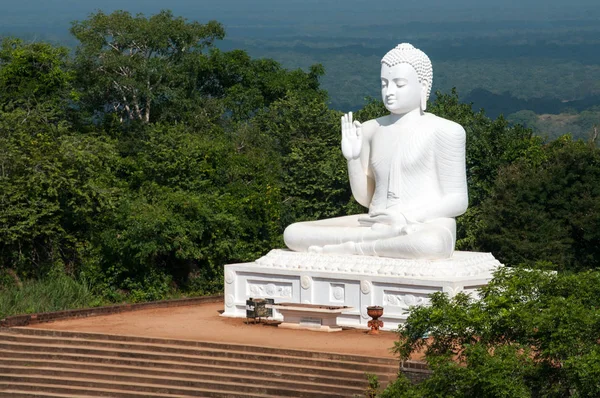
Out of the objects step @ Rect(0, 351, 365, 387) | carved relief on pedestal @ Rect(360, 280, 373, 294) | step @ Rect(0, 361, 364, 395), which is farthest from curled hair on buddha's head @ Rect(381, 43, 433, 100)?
step @ Rect(0, 361, 364, 395)

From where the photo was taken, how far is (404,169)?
88.5 feet

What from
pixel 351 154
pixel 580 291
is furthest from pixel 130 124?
pixel 580 291

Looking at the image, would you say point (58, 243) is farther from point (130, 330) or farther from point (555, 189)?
point (555, 189)

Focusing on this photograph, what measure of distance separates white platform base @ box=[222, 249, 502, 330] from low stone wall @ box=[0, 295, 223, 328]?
6.07 feet

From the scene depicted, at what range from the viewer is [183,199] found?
101 ft

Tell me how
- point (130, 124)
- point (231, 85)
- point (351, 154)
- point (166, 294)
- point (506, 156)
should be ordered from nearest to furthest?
point (351, 154), point (166, 294), point (506, 156), point (130, 124), point (231, 85)

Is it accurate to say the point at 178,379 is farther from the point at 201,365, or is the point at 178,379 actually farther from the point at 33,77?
the point at 33,77

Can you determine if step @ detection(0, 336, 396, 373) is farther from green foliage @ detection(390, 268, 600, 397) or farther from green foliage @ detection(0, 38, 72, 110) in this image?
green foliage @ detection(0, 38, 72, 110)

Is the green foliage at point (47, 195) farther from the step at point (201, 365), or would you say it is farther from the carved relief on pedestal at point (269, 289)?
the step at point (201, 365)

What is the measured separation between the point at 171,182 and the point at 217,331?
8.62 m

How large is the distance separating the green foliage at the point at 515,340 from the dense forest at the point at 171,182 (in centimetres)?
21

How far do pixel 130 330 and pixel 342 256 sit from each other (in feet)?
13.4

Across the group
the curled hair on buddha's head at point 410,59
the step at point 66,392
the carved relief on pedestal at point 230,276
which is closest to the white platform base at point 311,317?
the carved relief on pedestal at point 230,276

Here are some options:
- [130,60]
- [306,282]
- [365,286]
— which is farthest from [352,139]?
[130,60]
